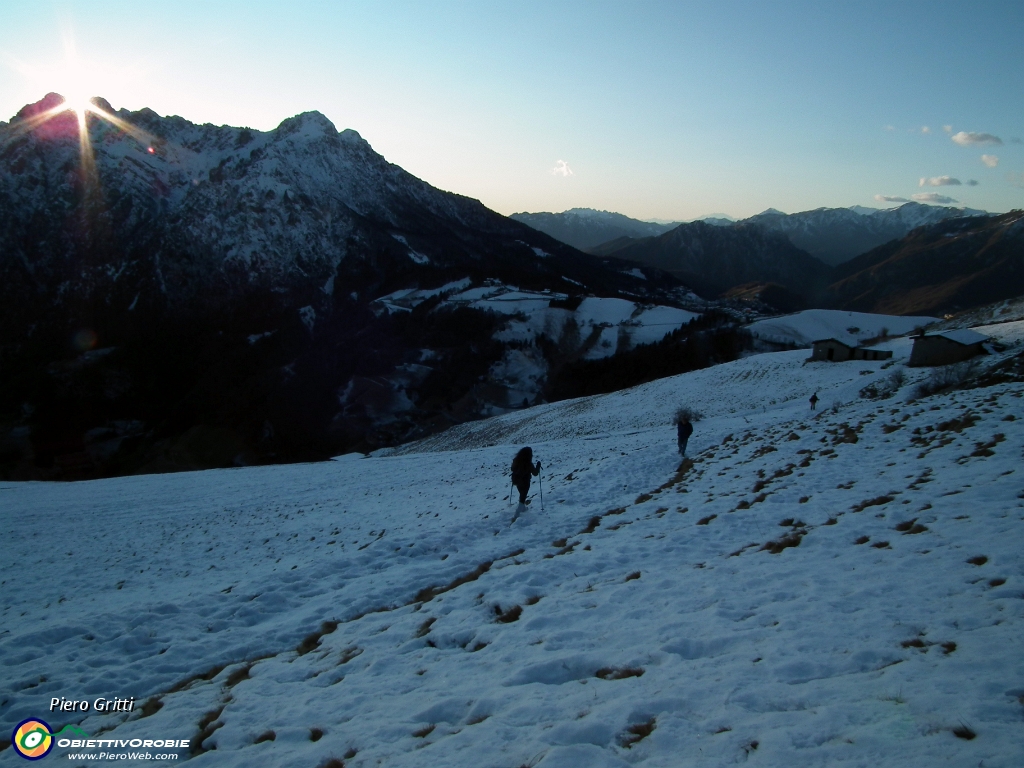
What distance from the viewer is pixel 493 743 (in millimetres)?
5012

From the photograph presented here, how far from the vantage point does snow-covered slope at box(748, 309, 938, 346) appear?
8894cm

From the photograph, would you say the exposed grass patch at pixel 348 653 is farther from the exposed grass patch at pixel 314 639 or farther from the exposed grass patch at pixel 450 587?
the exposed grass patch at pixel 450 587

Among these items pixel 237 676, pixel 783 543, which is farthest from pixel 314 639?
pixel 783 543

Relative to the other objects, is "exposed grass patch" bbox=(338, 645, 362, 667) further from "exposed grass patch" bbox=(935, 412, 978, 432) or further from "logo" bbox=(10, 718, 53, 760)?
"exposed grass patch" bbox=(935, 412, 978, 432)

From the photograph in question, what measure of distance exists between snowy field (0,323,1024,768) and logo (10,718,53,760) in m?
0.16

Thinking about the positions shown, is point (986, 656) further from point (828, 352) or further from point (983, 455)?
point (828, 352)

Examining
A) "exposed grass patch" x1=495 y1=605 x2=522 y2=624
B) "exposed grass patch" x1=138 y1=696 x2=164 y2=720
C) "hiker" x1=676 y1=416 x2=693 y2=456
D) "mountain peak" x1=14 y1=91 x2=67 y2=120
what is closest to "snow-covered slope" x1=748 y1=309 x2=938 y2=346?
"hiker" x1=676 y1=416 x2=693 y2=456

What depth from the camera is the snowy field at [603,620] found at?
477 centimetres

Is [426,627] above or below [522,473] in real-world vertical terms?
below

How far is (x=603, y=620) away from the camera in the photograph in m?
7.37

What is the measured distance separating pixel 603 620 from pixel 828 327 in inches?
4000

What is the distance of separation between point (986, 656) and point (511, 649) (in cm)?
463

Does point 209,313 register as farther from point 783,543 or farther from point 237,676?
point 783,543

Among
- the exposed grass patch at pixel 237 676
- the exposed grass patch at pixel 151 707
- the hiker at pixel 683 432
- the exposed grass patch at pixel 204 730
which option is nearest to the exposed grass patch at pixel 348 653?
the exposed grass patch at pixel 237 676
